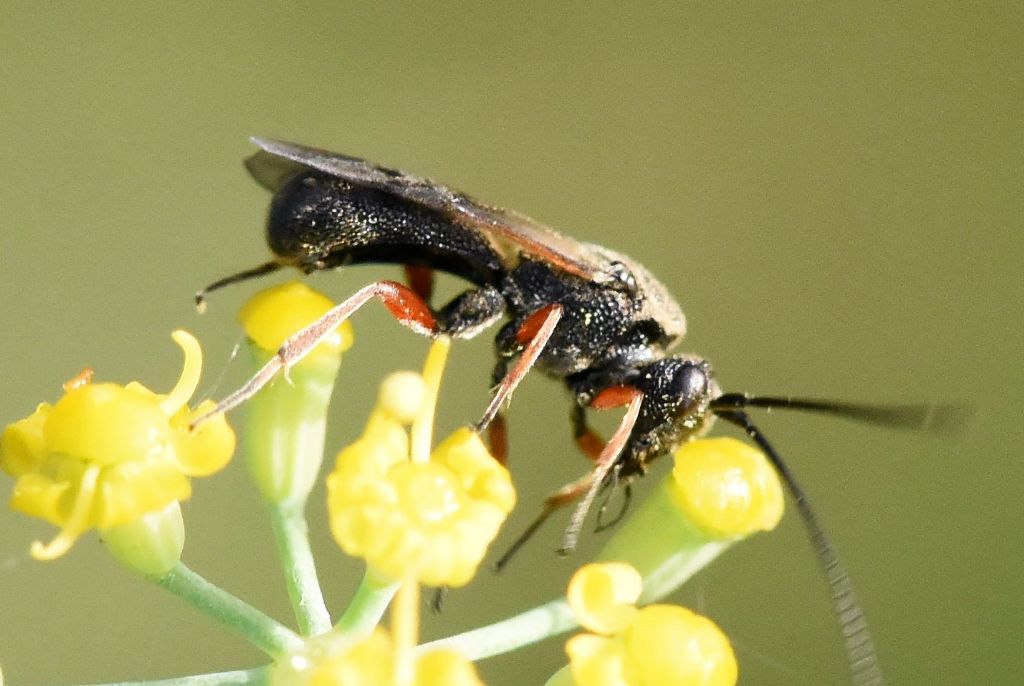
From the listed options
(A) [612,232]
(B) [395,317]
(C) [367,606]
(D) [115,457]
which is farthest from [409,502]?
(A) [612,232]

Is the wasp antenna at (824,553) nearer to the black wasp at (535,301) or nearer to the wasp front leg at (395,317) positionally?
the black wasp at (535,301)

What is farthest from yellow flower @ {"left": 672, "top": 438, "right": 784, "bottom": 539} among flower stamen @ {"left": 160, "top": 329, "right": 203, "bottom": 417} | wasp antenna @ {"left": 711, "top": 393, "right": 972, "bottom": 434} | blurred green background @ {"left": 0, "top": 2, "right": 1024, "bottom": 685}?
blurred green background @ {"left": 0, "top": 2, "right": 1024, "bottom": 685}

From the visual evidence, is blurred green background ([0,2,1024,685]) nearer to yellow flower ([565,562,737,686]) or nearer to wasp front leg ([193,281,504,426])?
wasp front leg ([193,281,504,426])

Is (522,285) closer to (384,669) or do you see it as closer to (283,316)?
(283,316)

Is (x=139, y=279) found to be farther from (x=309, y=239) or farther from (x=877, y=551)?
(x=877, y=551)

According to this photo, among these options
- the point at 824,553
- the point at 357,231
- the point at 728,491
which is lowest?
the point at 824,553

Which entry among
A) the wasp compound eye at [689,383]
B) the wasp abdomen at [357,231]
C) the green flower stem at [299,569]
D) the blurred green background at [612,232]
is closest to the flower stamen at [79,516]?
the green flower stem at [299,569]
